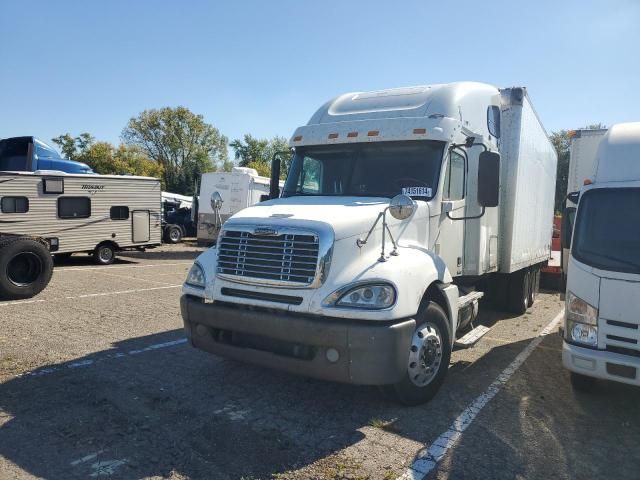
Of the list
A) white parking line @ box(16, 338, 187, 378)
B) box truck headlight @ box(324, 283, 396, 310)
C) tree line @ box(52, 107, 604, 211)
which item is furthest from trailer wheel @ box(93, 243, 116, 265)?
tree line @ box(52, 107, 604, 211)

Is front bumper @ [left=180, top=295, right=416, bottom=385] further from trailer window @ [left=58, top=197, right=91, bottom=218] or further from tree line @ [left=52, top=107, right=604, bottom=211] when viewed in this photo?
tree line @ [left=52, top=107, right=604, bottom=211]

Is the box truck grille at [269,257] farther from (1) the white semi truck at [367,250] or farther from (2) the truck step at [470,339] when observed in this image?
(2) the truck step at [470,339]

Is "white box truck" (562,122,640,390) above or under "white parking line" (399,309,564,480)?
above

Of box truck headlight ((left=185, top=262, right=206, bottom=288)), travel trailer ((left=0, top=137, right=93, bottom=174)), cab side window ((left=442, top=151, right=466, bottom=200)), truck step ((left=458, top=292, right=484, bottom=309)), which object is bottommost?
truck step ((left=458, top=292, right=484, bottom=309))

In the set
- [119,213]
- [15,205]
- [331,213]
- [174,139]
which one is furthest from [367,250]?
[174,139]

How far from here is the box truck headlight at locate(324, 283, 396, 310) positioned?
4031 millimetres

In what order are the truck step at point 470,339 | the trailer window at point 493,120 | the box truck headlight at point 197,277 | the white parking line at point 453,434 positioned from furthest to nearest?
the trailer window at point 493,120 → the truck step at point 470,339 → the box truck headlight at point 197,277 → the white parking line at point 453,434

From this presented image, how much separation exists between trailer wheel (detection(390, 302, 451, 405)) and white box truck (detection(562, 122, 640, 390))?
111 centimetres

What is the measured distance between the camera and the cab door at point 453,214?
17.7 ft

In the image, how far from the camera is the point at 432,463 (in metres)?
3.61

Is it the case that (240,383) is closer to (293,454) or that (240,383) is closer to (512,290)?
(293,454)

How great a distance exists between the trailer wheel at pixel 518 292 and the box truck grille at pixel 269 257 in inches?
226

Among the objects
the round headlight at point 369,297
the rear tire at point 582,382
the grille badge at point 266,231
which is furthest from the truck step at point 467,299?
the grille badge at point 266,231

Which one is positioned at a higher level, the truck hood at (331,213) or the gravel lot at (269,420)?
the truck hood at (331,213)
